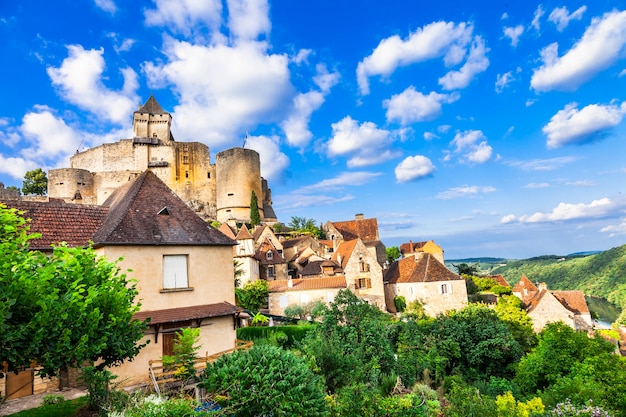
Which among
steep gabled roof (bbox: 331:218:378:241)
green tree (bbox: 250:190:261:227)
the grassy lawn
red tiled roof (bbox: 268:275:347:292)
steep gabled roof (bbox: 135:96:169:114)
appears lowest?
the grassy lawn

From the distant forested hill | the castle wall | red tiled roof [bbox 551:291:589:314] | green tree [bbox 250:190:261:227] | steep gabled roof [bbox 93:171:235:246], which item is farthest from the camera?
the distant forested hill

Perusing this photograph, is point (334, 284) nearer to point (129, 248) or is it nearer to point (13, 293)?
point (129, 248)

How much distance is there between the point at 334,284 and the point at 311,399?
23902 millimetres

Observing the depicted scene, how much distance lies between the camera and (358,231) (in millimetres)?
56438

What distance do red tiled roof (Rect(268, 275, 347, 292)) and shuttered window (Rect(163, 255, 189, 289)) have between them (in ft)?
62.4

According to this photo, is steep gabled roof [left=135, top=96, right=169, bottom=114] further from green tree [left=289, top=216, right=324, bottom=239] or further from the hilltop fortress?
green tree [left=289, top=216, right=324, bottom=239]

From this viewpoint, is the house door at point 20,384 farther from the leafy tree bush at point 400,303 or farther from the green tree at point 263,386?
the leafy tree bush at point 400,303

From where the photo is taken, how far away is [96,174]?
6512 cm

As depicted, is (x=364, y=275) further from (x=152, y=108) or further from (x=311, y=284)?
(x=152, y=108)

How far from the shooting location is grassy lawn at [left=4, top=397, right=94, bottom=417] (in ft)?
30.1

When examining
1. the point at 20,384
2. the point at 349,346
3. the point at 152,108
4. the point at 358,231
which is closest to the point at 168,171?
the point at 152,108

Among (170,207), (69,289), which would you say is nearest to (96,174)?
(170,207)

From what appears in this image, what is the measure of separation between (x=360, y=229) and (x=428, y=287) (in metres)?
22.0

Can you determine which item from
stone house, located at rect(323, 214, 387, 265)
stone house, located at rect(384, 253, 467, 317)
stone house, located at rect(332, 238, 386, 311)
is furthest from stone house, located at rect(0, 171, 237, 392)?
stone house, located at rect(323, 214, 387, 265)
